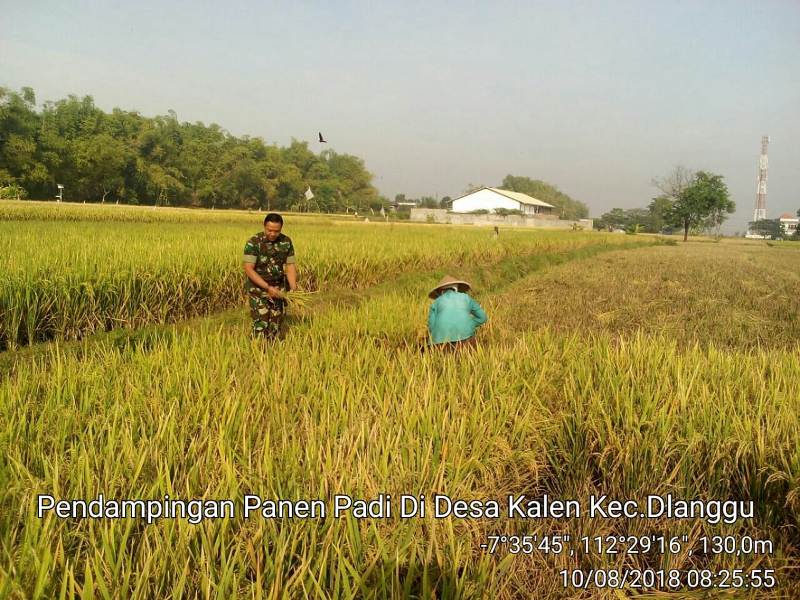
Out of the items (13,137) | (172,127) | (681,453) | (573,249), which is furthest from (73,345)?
(172,127)

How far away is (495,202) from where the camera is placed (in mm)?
76750

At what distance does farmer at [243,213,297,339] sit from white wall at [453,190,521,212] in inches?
2833

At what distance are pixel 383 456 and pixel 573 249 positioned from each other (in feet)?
82.6

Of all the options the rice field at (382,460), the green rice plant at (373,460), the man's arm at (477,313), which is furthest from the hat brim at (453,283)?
the green rice plant at (373,460)

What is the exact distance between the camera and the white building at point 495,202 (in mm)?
74562

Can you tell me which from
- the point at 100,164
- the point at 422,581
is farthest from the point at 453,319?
the point at 100,164

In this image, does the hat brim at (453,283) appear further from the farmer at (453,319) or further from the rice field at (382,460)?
the rice field at (382,460)

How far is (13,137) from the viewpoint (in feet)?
131

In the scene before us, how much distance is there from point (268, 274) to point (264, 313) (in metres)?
0.47

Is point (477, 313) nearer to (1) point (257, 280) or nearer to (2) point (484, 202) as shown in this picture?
(1) point (257, 280)

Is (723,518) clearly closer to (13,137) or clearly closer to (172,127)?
(13,137)

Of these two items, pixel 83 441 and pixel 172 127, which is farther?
pixel 172 127

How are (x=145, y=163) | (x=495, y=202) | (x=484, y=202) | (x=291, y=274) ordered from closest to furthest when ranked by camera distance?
(x=291, y=274), (x=145, y=163), (x=495, y=202), (x=484, y=202)

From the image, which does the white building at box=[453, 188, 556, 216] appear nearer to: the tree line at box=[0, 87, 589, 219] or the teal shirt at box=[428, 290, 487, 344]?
the tree line at box=[0, 87, 589, 219]
